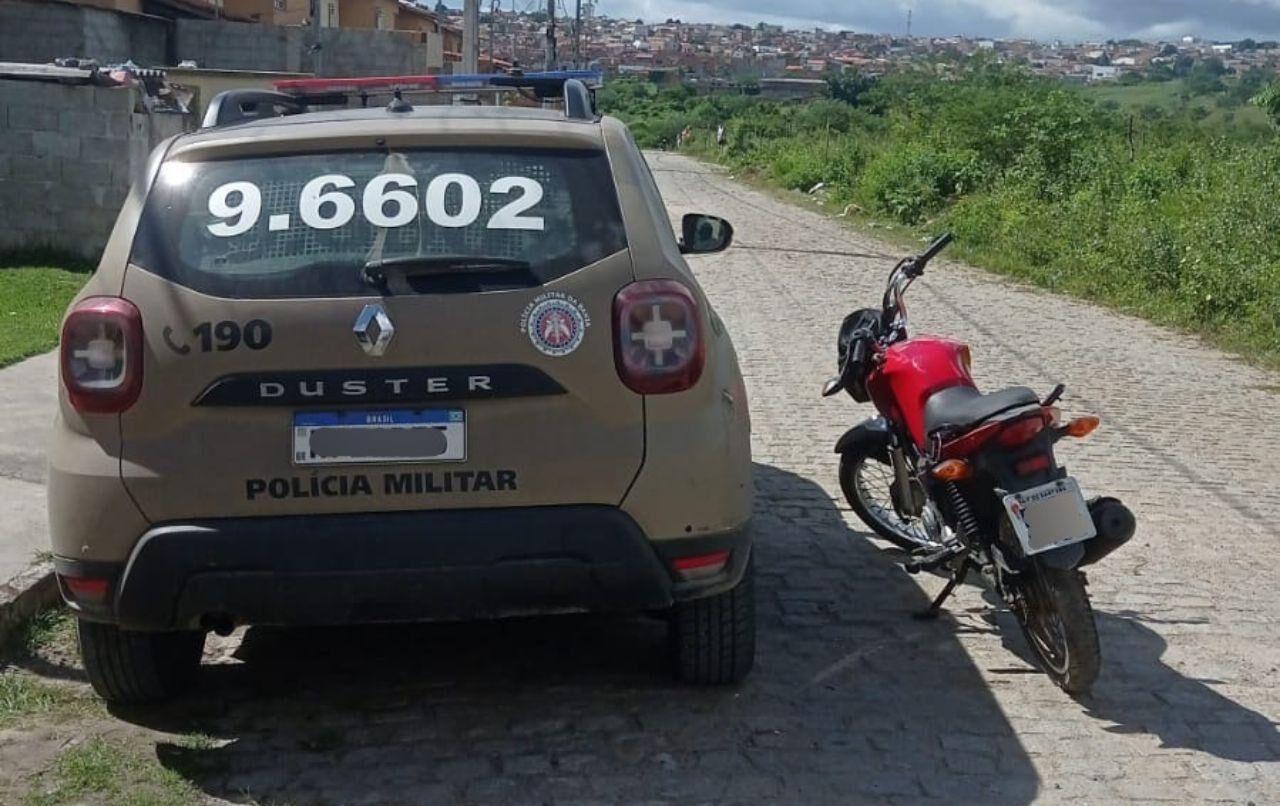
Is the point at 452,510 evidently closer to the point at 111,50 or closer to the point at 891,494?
the point at 891,494

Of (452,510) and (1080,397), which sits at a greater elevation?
(452,510)

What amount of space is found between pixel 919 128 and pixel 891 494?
24.4 meters

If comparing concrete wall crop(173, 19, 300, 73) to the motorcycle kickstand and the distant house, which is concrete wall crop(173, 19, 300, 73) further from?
the distant house

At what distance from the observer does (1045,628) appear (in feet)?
16.2

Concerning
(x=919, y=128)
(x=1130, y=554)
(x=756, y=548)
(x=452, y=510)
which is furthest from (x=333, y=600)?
(x=919, y=128)

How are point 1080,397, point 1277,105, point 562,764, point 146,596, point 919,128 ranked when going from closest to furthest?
point 146,596 < point 562,764 < point 1080,397 < point 1277,105 < point 919,128

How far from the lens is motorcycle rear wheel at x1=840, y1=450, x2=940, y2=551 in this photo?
6.41 metres

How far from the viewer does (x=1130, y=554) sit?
6.59 m

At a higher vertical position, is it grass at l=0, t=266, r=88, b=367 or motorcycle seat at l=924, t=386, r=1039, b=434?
motorcycle seat at l=924, t=386, r=1039, b=434

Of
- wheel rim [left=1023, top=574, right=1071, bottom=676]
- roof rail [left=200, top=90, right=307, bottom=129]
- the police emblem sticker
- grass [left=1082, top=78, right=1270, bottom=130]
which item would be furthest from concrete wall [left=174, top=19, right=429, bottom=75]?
the police emblem sticker

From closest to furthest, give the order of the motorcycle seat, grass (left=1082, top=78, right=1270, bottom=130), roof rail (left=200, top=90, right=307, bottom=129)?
1. the motorcycle seat
2. roof rail (left=200, top=90, right=307, bottom=129)
3. grass (left=1082, top=78, right=1270, bottom=130)

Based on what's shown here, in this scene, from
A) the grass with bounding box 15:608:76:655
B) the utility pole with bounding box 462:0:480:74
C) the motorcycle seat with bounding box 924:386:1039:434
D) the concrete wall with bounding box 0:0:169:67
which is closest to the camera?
the motorcycle seat with bounding box 924:386:1039:434

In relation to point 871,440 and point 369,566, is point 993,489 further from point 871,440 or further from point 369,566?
point 369,566

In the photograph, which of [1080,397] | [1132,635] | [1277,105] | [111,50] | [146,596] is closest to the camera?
[146,596]
